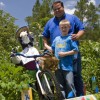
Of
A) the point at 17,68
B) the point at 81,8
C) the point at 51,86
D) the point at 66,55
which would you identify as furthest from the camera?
the point at 81,8

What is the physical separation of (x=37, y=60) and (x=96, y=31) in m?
50.9

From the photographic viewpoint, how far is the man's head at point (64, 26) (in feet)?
17.5

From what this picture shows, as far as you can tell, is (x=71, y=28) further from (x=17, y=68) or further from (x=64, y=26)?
(x=17, y=68)

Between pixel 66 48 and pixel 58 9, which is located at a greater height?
pixel 58 9

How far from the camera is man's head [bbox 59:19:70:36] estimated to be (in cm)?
532

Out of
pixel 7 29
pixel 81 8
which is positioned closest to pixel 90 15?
pixel 81 8

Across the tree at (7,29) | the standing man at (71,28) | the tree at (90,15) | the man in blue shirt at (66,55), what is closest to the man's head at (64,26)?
the man in blue shirt at (66,55)

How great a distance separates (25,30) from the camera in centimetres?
598

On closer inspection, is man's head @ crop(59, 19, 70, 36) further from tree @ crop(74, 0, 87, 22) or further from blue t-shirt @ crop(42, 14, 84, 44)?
tree @ crop(74, 0, 87, 22)

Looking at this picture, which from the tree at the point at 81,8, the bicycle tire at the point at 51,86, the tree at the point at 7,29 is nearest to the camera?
the bicycle tire at the point at 51,86

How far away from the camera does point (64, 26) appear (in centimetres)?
532

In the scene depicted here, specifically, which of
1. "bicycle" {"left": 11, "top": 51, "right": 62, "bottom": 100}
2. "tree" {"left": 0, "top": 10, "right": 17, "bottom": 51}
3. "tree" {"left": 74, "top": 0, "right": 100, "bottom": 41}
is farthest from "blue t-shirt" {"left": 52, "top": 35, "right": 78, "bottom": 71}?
"tree" {"left": 74, "top": 0, "right": 100, "bottom": 41}

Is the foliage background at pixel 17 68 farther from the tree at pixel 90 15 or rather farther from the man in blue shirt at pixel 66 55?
the tree at pixel 90 15

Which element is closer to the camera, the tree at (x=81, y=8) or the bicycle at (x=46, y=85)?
the bicycle at (x=46, y=85)
